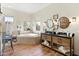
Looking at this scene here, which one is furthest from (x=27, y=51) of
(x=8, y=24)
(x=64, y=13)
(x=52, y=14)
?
(x=64, y=13)

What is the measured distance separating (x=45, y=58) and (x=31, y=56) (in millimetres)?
292

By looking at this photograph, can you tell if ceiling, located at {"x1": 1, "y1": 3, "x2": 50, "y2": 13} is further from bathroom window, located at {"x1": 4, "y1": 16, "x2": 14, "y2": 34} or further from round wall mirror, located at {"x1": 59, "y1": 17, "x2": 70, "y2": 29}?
round wall mirror, located at {"x1": 59, "y1": 17, "x2": 70, "y2": 29}

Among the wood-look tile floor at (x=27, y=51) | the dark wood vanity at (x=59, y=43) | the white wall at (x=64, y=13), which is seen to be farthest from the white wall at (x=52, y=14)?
the wood-look tile floor at (x=27, y=51)

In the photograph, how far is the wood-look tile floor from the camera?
1.82 meters

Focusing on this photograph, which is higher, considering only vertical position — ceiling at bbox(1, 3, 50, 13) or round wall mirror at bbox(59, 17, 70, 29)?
ceiling at bbox(1, 3, 50, 13)

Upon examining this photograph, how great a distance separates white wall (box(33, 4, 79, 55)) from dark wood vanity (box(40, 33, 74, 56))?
12 centimetres

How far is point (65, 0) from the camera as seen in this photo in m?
1.78

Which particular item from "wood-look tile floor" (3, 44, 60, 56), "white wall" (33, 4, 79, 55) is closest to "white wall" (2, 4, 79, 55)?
"white wall" (33, 4, 79, 55)

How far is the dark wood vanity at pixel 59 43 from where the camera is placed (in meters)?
1.83

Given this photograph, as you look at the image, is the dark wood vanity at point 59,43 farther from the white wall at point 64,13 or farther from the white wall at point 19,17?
the white wall at point 19,17

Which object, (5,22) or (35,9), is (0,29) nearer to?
(5,22)

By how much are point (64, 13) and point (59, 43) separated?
2.10ft

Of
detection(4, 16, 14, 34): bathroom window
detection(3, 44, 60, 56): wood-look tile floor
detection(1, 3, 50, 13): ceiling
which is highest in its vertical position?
detection(1, 3, 50, 13): ceiling

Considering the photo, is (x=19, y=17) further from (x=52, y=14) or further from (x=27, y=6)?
(x=52, y=14)
